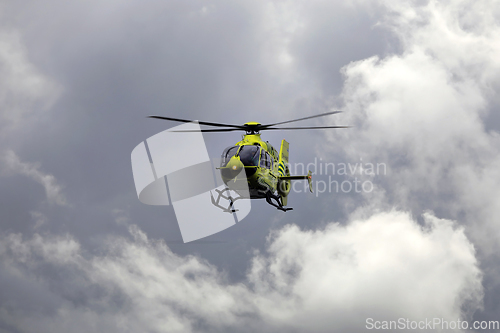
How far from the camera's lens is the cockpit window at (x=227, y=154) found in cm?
3712

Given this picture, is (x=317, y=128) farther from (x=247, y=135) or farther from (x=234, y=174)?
(x=234, y=174)

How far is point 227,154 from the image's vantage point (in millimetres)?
37625


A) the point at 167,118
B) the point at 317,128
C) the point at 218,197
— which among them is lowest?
the point at 218,197

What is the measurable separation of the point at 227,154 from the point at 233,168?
1939mm

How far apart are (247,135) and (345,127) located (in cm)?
891

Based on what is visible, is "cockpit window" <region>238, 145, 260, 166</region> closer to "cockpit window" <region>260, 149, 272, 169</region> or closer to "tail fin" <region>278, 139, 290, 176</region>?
"cockpit window" <region>260, 149, 272, 169</region>

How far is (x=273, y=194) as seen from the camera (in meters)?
39.8

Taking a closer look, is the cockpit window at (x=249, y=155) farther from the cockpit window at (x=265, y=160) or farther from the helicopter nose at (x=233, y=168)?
the cockpit window at (x=265, y=160)

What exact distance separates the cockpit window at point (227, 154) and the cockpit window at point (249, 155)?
2.25 ft

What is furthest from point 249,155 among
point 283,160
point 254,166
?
point 283,160

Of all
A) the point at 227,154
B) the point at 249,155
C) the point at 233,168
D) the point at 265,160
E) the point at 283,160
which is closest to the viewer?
the point at 233,168

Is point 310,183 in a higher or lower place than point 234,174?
higher

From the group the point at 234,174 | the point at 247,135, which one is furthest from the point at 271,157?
the point at 234,174

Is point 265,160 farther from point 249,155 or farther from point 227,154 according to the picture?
point 227,154
